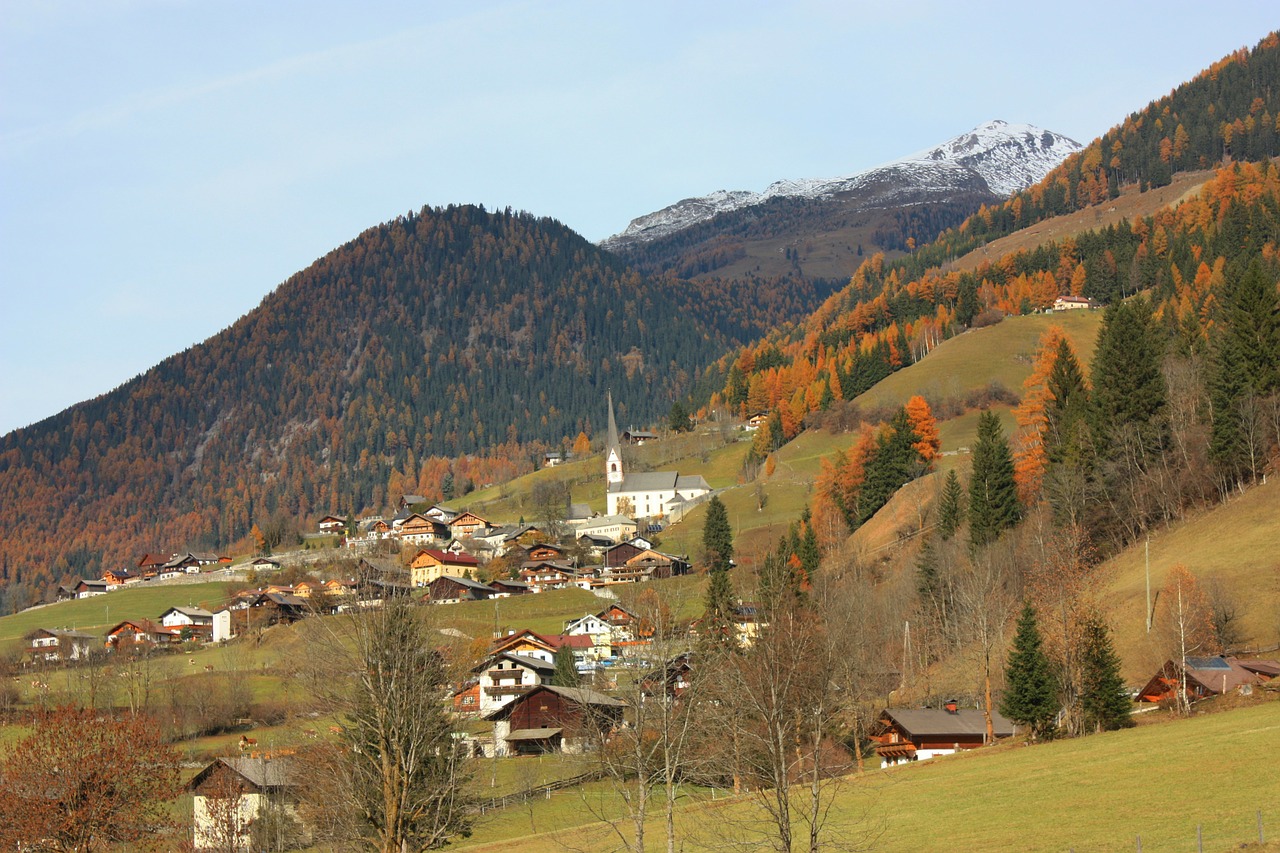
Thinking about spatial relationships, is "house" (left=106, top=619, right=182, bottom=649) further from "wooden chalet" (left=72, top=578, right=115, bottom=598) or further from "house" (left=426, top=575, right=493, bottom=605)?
"wooden chalet" (left=72, top=578, right=115, bottom=598)

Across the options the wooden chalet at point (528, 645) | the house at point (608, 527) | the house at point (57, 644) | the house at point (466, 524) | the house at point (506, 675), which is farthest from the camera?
the house at point (466, 524)

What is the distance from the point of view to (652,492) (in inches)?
7180

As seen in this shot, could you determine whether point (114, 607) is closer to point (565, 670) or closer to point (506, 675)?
point (506, 675)

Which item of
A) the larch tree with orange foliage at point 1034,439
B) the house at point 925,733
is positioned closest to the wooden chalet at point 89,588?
the larch tree with orange foliage at point 1034,439

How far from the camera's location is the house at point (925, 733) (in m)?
59.8

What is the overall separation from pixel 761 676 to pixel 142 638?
331 feet

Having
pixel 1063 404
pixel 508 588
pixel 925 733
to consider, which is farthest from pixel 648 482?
pixel 925 733

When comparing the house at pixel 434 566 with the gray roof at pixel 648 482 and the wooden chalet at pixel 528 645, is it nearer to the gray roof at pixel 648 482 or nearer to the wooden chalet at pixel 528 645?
the gray roof at pixel 648 482

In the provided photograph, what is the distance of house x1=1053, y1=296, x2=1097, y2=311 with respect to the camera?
18938cm

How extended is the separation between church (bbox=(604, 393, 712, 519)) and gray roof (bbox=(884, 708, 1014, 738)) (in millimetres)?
111666

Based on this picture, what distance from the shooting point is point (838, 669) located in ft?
194

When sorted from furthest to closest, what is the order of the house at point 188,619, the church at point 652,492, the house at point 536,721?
the church at point 652,492 < the house at point 188,619 < the house at point 536,721

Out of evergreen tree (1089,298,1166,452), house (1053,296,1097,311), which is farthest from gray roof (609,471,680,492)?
evergreen tree (1089,298,1166,452)

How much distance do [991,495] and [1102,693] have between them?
33809mm
